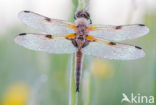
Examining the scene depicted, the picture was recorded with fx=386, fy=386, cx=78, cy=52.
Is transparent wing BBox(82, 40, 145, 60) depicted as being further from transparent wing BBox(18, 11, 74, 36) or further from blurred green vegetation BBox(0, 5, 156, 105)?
blurred green vegetation BBox(0, 5, 156, 105)

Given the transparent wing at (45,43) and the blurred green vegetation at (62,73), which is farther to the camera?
the blurred green vegetation at (62,73)

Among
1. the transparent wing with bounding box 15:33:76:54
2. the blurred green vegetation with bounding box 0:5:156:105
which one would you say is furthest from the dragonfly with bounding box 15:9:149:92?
the blurred green vegetation with bounding box 0:5:156:105

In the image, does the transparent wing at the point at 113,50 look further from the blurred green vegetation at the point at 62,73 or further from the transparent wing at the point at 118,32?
the blurred green vegetation at the point at 62,73

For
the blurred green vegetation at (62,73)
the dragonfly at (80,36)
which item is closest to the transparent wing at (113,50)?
the dragonfly at (80,36)

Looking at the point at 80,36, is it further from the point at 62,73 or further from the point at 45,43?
the point at 62,73

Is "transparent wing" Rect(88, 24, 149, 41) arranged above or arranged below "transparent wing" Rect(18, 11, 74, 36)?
below

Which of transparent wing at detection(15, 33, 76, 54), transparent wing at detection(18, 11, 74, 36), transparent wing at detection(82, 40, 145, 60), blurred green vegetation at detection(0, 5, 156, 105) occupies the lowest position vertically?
blurred green vegetation at detection(0, 5, 156, 105)

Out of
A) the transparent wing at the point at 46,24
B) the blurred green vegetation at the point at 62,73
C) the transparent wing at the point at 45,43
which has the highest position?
the transparent wing at the point at 46,24

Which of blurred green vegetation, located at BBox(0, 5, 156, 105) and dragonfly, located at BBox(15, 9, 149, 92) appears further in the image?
blurred green vegetation, located at BBox(0, 5, 156, 105)

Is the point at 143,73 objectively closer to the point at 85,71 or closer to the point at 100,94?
the point at 100,94
